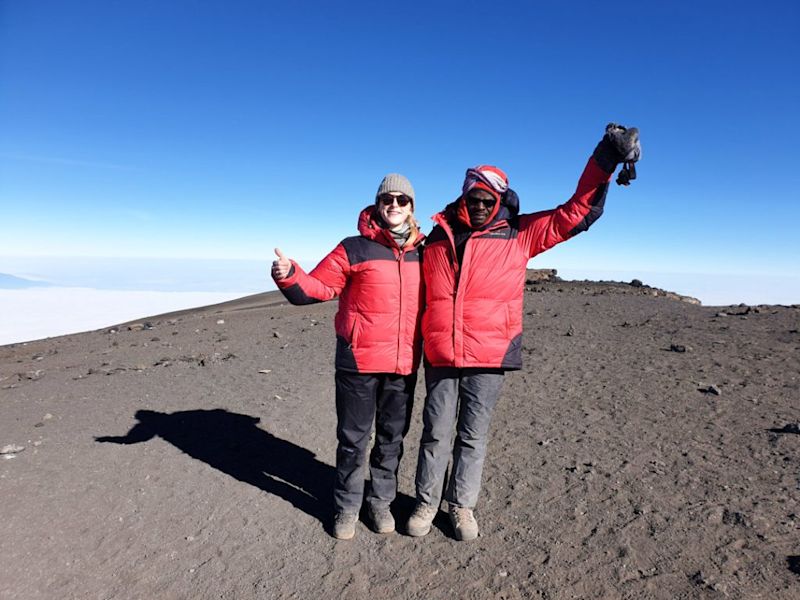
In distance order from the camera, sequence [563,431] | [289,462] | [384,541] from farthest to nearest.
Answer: [563,431]
[289,462]
[384,541]

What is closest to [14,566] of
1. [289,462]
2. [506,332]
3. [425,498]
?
[289,462]

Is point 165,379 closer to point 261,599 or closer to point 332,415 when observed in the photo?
point 332,415

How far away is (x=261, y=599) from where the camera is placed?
9.42 ft

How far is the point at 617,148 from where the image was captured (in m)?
2.84

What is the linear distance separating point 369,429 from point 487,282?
44.1 inches

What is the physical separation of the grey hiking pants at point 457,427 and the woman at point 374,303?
0.62 ft

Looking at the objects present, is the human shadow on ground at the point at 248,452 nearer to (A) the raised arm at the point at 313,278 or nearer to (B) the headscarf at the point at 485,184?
(A) the raised arm at the point at 313,278

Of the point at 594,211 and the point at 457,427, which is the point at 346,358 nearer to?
the point at 457,427

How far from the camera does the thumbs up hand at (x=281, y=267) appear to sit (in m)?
2.99

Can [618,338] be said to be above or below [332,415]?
above

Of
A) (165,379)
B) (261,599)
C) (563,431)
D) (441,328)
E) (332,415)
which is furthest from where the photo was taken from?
(165,379)

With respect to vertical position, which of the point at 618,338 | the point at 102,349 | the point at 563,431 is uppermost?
the point at 618,338

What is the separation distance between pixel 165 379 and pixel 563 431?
16.3ft

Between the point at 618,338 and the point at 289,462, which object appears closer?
the point at 289,462
